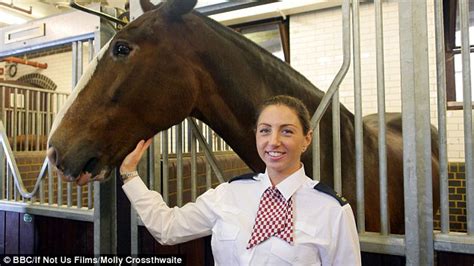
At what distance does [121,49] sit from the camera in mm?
1230

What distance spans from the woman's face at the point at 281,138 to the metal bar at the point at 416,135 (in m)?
0.37

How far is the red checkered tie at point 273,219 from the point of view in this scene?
2.94ft

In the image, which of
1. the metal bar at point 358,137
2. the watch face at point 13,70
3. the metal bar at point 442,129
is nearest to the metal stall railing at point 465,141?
the metal bar at point 442,129

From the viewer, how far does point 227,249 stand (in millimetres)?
985

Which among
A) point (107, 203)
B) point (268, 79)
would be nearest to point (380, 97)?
point (268, 79)

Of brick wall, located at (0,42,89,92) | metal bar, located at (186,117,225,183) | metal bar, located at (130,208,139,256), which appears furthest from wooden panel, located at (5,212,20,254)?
brick wall, located at (0,42,89,92)

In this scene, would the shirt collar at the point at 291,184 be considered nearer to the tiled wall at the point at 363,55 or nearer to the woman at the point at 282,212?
the woman at the point at 282,212

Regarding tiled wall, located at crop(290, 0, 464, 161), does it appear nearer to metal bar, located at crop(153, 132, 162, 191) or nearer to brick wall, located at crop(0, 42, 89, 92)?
metal bar, located at crop(153, 132, 162, 191)

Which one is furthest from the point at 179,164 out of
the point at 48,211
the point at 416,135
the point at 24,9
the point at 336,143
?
the point at 24,9

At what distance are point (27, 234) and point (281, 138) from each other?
1718 millimetres

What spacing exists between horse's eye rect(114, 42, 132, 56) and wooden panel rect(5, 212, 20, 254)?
53.1 inches

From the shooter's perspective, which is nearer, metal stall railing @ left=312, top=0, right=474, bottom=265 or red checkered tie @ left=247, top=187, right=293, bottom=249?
red checkered tie @ left=247, top=187, right=293, bottom=249

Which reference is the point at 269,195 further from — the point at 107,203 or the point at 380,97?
the point at 107,203

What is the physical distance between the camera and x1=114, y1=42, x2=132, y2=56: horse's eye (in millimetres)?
1227
